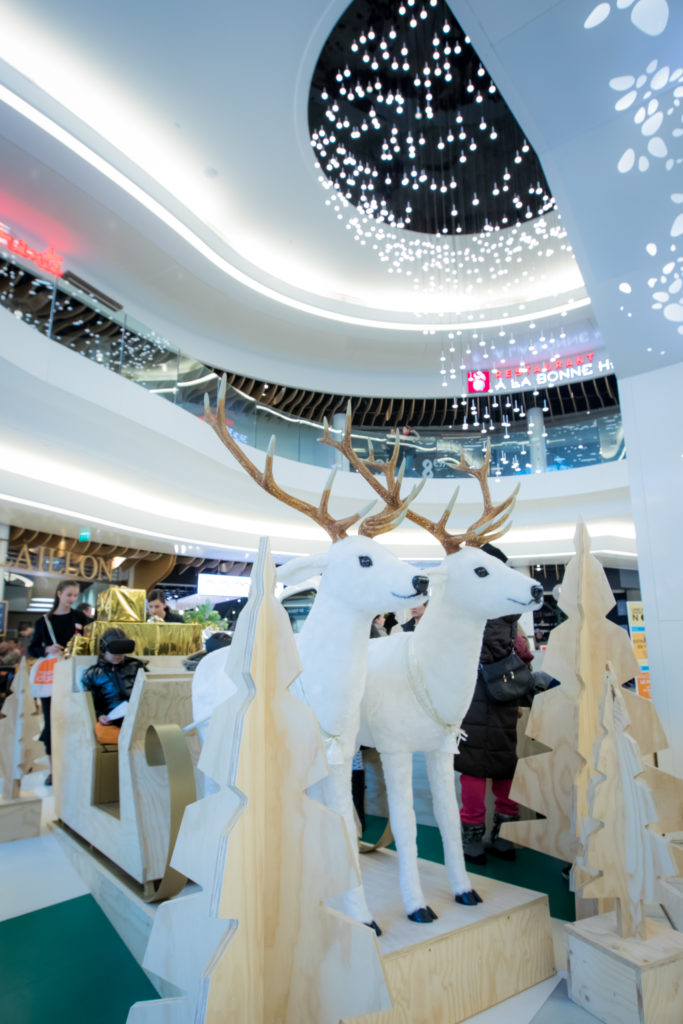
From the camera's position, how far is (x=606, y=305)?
2.96 metres

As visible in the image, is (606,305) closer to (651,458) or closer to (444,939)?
(651,458)

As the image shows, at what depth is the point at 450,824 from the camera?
6.52 ft

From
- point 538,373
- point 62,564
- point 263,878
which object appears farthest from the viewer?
point 538,373

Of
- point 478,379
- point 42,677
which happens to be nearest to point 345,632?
point 42,677

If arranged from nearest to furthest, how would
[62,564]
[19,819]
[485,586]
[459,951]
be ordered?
1. [459,951]
2. [485,586]
3. [19,819]
4. [62,564]

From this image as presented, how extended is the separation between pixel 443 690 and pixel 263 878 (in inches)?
39.0

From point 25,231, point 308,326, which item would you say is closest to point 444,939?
point 25,231

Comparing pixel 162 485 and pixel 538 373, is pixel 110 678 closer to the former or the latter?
pixel 162 485

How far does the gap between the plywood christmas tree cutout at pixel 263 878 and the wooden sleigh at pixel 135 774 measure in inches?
46.6

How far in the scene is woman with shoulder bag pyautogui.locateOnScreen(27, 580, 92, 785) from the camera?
466 cm

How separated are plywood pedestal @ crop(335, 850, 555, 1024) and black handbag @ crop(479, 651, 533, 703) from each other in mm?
974

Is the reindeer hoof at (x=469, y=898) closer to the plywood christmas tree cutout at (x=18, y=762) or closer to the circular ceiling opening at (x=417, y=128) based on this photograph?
the plywood christmas tree cutout at (x=18, y=762)

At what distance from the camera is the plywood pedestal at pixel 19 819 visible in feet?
10.7

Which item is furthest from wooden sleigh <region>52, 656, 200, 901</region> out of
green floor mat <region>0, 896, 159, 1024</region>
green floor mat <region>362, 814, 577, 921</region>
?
green floor mat <region>362, 814, 577, 921</region>
